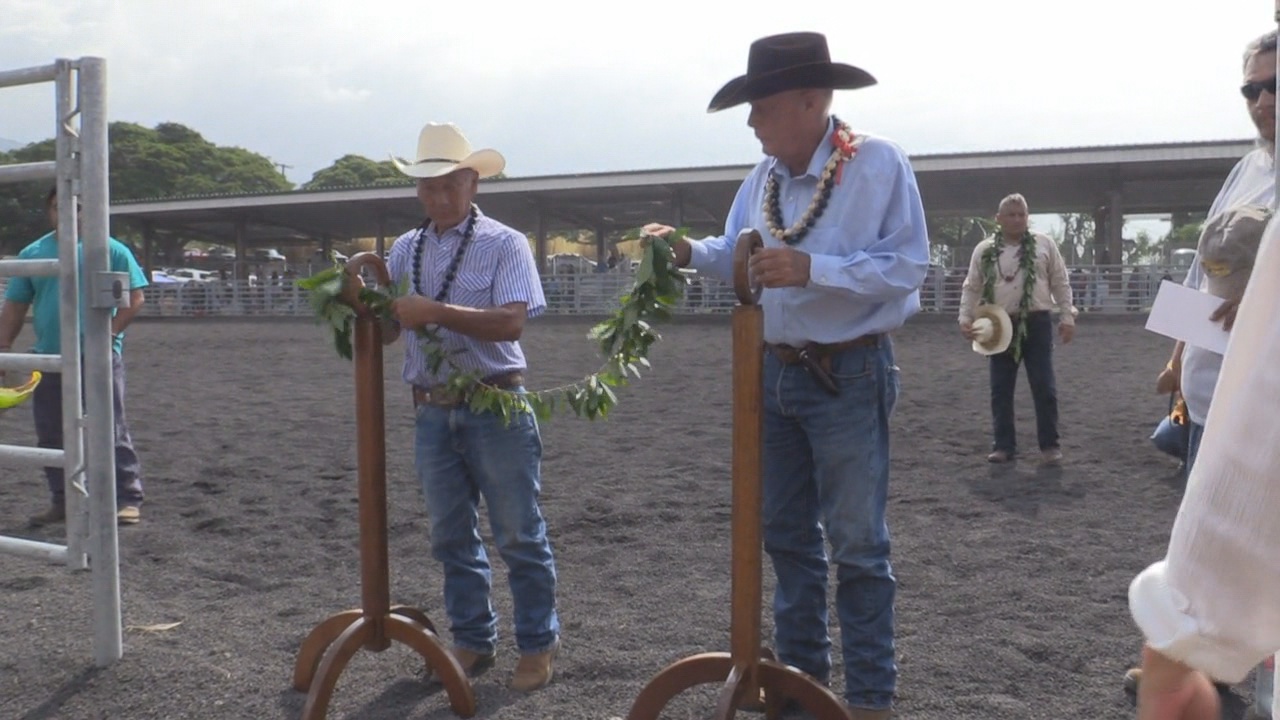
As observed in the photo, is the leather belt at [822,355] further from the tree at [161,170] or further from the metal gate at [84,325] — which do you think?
the tree at [161,170]

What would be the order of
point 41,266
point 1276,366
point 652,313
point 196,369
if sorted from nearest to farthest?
1. point 1276,366
2. point 652,313
3. point 41,266
4. point 196,369

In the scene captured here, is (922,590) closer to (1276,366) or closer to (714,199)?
(1276,366)

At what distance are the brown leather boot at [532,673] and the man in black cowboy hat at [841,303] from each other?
40.5 inches

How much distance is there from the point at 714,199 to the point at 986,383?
21.5 metres

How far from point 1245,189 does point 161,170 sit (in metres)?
65.0

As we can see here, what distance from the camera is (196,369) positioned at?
15977 millimetres

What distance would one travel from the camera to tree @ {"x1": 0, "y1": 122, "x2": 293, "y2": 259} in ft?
150

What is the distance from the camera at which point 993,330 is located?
23.4 ft

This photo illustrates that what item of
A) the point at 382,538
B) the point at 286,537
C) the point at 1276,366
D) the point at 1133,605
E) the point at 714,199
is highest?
→ the point at 714,199

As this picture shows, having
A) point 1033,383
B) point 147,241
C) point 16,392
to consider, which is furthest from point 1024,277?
point 147,241

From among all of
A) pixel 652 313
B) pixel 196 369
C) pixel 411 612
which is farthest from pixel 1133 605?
pixel 196 369

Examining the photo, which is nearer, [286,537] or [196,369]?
[286,537]

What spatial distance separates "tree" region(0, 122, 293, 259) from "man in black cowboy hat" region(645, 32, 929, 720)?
149ft

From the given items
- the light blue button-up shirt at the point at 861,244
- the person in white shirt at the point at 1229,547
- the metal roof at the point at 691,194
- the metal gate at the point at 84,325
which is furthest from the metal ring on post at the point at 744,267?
the metal roof at the point at 691,194
